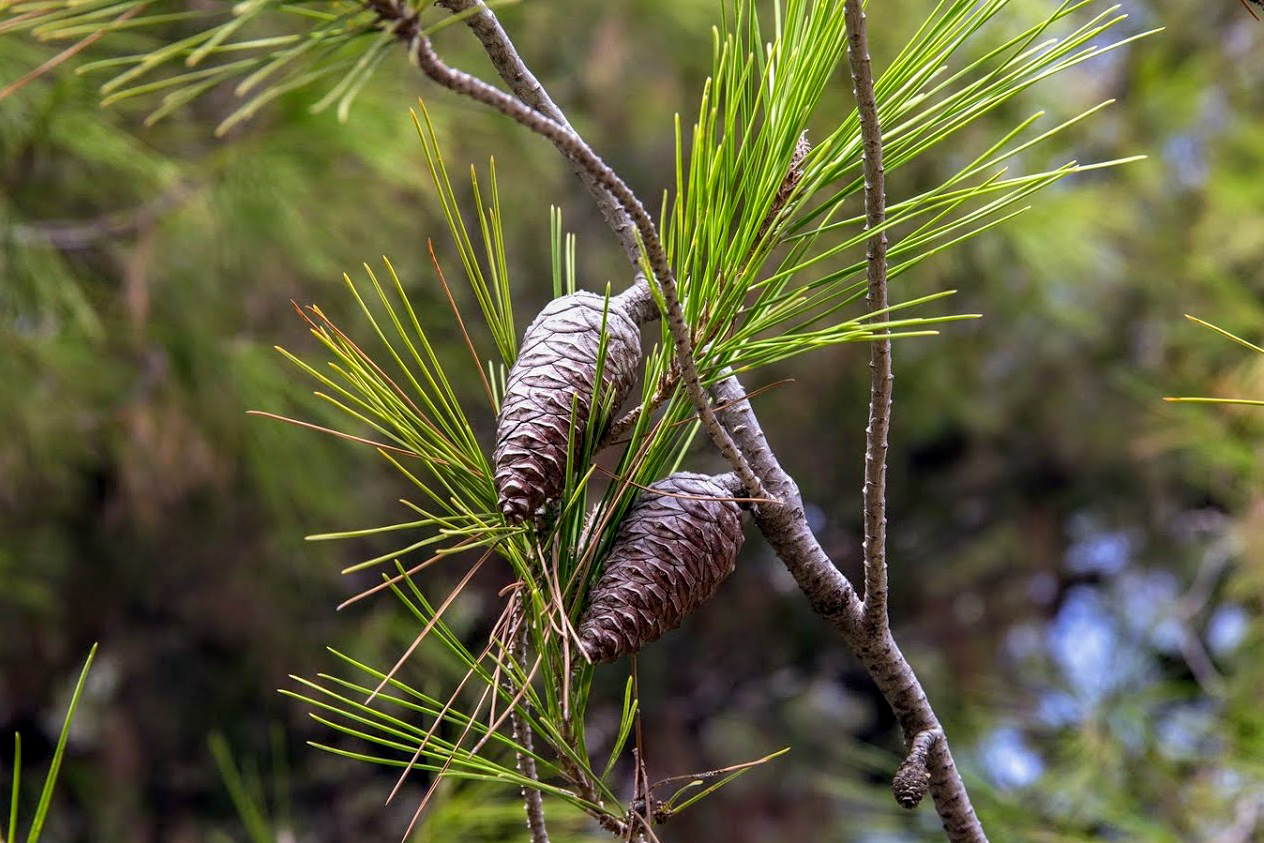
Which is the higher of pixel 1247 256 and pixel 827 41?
pixel 827 41

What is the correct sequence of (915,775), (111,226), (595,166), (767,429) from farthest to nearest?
(767,429) < (111,226) < (915,775) < (595,166)

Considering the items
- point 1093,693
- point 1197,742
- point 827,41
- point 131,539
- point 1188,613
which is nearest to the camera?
point 827,41

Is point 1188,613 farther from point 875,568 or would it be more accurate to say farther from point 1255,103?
point 875,568

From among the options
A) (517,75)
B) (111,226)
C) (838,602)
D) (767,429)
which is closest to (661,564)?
(838,602)

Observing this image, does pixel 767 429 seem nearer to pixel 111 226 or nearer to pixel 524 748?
pixel 111 226

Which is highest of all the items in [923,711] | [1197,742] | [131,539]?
[923,711]

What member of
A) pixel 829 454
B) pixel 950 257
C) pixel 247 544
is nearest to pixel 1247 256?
pixel 950 257
